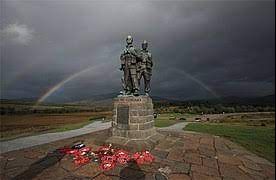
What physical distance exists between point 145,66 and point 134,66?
0.71 m

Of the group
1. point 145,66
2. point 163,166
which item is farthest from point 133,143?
point 145,66

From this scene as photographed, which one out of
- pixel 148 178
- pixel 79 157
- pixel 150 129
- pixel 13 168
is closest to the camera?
pixel 148 178

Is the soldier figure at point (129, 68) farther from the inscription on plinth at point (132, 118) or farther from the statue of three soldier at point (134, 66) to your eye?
the inscription on plinth at point (132, 118)

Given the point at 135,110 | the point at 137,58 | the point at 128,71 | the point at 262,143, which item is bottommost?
the point at 262,143

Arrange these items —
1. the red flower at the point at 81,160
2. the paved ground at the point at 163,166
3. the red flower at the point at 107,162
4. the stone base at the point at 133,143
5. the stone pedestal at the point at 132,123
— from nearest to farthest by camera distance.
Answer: the paved ground at the point at 163,166, the red flower at the point at 107,162, the red flower at the point at 81,160, the stone base at the point at 133,143, the stone pedestal at the point at 132,123

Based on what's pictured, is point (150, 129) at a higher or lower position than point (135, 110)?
lower

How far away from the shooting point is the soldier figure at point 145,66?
414 inches

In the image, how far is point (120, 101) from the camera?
9.80 m

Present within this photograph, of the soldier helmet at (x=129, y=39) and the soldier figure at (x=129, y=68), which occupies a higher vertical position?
the soldier helmet at (x=129, y=39)

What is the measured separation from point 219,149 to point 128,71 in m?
5.47

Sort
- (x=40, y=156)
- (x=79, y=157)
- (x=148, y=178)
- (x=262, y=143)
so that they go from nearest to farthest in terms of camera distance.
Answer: (x=148, y=178) < (x=79, y=157) < (x=40, y=156) < (x=262, y=143)

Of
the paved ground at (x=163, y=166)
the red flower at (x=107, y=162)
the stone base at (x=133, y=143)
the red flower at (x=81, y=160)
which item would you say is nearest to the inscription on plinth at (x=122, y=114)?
the stone base at (x=133, y=143)

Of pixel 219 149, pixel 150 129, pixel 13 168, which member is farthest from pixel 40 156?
pixel 219 149

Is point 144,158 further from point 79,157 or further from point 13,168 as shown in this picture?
point 13,168
